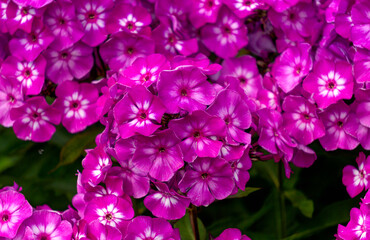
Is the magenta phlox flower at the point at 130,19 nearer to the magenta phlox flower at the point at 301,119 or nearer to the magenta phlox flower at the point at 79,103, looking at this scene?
the magenta phlox flower at the point at 79,103

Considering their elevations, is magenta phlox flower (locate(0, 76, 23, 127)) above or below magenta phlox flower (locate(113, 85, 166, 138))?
below

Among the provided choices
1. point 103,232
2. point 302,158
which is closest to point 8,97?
point 103,232

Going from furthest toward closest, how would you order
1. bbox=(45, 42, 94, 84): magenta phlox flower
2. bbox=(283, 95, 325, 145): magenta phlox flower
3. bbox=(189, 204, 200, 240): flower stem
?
bbox=(45, 42, 94, 84): magenta phlox flower
bbox=(283, 95, 325, 145): magenta phlox flower
bbox=(189, 204, 200, 240): flower stem

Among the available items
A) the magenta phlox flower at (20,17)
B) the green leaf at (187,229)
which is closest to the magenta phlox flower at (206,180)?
the green leaf at (187,229)

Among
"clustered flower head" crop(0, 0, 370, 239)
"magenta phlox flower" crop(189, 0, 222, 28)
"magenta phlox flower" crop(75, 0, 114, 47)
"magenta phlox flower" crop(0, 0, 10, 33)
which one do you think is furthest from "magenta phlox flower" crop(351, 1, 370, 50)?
"magenta phlox flower" crop(0, 0, 10, 33)

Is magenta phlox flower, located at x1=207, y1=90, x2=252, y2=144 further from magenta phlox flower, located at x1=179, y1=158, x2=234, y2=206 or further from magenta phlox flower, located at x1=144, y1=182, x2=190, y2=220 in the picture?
magenta phlox flower, located at x1=144, y1=182, x2=190, y2=220

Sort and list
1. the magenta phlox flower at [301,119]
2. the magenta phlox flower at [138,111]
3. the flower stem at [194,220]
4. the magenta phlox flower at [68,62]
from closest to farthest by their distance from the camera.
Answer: the magenta phlox flower at [138,111], the flower stem at [194,220], the magenta phlox flower at [301,119], the magenta phlox flower at [68,62]
